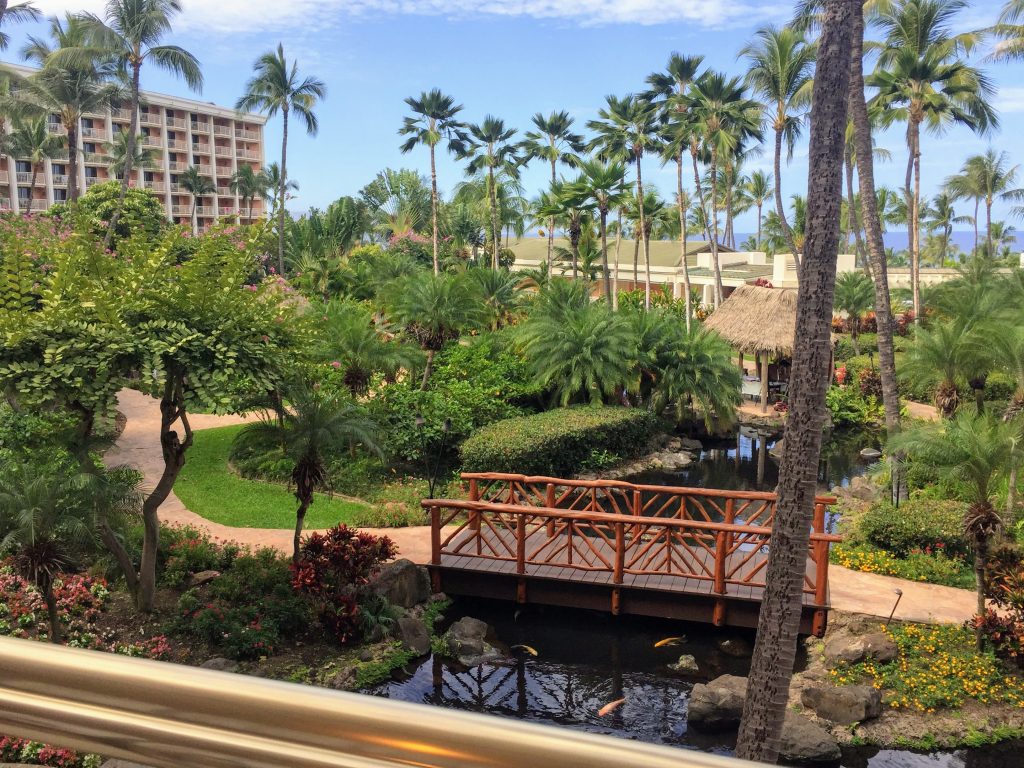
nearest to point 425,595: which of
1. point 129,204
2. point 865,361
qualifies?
point 865,361

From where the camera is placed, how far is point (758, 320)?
28.8 metres

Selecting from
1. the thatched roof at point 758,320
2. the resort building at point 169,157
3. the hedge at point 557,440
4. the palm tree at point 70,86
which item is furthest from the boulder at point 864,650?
the resort building at point 169,157

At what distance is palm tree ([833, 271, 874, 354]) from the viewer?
32.4m

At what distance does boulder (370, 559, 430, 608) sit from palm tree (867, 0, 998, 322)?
20392 mm

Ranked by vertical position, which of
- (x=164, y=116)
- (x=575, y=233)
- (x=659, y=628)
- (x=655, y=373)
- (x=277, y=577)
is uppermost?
(x=164, y=116)

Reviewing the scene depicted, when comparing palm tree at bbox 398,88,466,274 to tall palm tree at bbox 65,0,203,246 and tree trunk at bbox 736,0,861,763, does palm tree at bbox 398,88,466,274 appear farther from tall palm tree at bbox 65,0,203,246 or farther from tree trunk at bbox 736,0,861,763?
tree trunk at bbox 736,0,861,763

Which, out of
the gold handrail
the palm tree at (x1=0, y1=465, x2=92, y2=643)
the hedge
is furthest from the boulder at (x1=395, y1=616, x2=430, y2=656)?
the gold handrail

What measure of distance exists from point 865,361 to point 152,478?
2284cm

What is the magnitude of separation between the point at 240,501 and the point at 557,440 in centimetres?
680

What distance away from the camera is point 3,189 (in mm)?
56344

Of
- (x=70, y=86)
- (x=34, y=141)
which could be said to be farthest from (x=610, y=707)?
(x=34, y=141)

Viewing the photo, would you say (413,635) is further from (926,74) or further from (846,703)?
(926,74)

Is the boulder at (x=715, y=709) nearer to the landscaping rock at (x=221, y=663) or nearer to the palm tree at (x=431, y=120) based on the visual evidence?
the landscaping rock at (x=221, y=663)

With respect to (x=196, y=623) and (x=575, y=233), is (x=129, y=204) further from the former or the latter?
(x=196, y=623)
